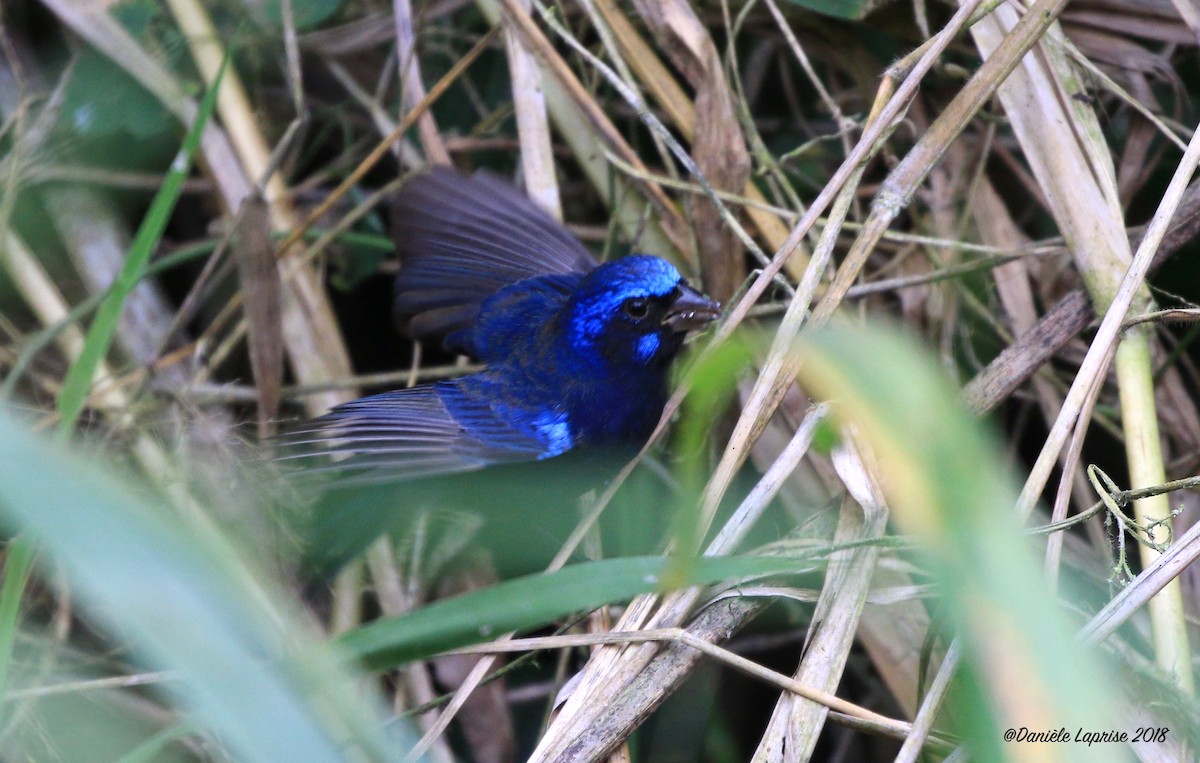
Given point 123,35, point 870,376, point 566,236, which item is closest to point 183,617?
point 870,376

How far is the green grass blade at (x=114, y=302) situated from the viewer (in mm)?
2139

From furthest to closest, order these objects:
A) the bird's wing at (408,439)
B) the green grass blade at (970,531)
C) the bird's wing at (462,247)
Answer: the bird's wing at (462,247)
the bird's wing at (408,439)
the green grass blade at (970,531)

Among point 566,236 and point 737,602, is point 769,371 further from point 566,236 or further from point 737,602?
point 566,236

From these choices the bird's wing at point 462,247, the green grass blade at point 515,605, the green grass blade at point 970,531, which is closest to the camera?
the green grass blade at point 970,531

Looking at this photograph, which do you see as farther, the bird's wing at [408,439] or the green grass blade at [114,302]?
the bird's wing at [408,439]

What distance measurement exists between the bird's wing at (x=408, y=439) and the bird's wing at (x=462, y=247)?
0.50 metres

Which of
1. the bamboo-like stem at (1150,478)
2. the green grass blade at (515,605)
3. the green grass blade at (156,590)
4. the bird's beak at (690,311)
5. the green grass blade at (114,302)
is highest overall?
the green grass blade at (114,302)

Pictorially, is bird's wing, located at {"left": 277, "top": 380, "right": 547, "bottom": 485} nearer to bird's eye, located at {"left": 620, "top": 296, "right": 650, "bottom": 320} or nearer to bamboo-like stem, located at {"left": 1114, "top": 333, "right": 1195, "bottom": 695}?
bird's eye, located at {"left": 620, "top": 296, "right": 650, "bottom": 320}

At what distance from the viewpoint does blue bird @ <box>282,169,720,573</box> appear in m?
2.71

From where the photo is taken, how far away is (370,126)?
3.93m

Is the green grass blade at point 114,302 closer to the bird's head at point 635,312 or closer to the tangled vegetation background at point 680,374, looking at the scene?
the tangled vegetation background at point 680,374

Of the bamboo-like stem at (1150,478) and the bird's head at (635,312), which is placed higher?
the bird's head at (635,312)

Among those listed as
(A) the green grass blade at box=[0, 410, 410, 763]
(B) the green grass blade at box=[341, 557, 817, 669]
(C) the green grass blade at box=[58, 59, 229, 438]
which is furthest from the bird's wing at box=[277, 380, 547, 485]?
(A) the green grass blade at box=[0, 410, 410, 763]

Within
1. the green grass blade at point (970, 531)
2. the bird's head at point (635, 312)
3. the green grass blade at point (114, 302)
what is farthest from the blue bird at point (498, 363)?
the green grass blade at point (970, 531)
